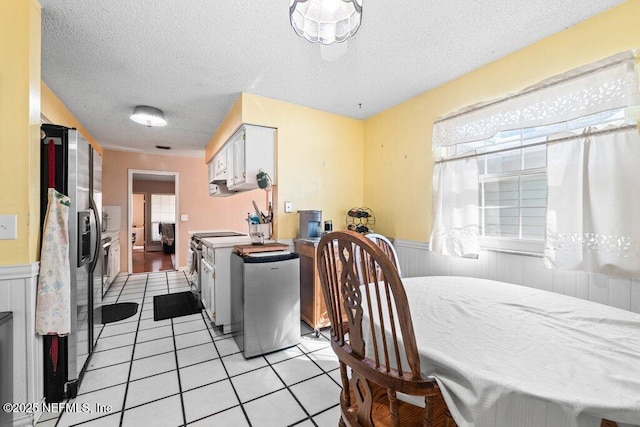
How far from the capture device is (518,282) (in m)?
1.95

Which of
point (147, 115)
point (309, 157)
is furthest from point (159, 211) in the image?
point (309, 157)

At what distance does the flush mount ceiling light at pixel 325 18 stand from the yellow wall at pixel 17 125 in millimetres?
1566

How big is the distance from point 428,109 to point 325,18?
1849 mm

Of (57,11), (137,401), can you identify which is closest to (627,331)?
(137,401)

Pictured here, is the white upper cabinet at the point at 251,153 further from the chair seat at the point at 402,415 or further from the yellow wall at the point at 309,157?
the chair seat at the point at 402,415

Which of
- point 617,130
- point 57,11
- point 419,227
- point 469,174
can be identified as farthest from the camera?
point 419,227

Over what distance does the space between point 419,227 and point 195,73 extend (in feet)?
8.41

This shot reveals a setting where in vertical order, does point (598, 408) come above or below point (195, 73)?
below

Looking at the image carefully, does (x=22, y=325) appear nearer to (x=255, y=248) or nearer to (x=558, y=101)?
(x=255, y=248)

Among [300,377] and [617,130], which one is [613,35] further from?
[300,377]

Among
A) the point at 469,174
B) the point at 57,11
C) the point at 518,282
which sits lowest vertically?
the point at 518,282

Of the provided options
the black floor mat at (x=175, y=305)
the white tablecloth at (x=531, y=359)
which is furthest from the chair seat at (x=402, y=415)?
the black floor mat at (x=175, y=305)

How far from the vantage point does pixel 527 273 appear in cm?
190

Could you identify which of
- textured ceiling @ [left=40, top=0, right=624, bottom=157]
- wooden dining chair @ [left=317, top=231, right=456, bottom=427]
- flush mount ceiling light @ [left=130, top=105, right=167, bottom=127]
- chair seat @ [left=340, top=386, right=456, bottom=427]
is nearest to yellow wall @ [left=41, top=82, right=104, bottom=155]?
textured ceiling @ [left=40, top=0, right=624, bottom=157]
